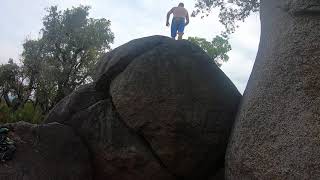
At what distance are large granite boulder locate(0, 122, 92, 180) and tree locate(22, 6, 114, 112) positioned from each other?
930 inches

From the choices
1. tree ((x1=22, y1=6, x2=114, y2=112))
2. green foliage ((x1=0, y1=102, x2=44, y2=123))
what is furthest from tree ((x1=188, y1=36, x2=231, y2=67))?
green foliage ((x1=0, y1=102, x2=44, y2=123))

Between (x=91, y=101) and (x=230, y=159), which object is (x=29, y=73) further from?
(x=230, y=159)

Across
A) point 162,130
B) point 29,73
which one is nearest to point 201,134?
point 162,130

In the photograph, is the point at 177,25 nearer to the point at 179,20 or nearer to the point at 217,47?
the point at 179,20

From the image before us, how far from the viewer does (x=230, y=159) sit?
753 cm

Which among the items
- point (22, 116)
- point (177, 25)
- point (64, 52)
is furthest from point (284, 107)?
point (64, 52)

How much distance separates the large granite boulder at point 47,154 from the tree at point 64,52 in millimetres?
23619

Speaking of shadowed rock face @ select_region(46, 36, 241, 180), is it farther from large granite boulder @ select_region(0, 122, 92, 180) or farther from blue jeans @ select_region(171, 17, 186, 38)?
blue jeans @ select_region(171, 17, 186, 38)

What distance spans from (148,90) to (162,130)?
82 cm

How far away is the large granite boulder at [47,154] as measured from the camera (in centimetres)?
808

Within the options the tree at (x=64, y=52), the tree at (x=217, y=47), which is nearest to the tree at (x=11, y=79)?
the tree at (x=64, y=52)

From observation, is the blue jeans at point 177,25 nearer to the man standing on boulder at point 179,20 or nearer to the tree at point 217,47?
the man standing on boulder at point 179,20

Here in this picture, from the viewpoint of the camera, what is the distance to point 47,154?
8.45m

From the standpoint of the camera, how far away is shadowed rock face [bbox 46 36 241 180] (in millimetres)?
8133
